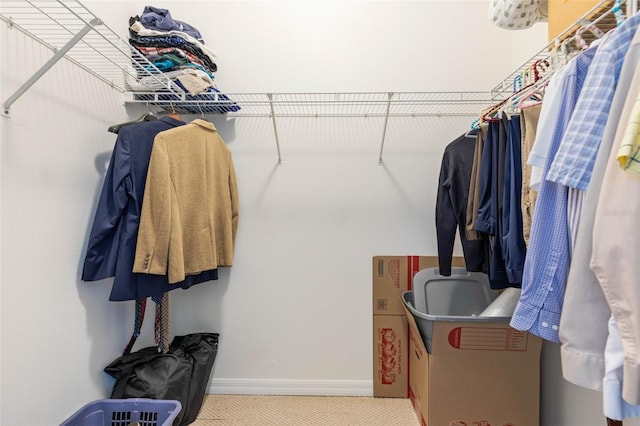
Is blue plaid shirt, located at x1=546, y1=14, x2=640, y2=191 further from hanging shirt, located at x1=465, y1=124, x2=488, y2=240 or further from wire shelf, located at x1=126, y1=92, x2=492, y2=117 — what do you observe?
wire shelf, located at x1=126, y1=92, x2=492, y2=117

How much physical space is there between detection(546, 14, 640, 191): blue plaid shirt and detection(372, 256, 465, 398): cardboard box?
3.94 feet

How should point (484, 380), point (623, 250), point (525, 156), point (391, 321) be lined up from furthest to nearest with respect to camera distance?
1. point (391, 321)
2. point (484, 380)
3. point (525, 156)
4. point (623, 250)

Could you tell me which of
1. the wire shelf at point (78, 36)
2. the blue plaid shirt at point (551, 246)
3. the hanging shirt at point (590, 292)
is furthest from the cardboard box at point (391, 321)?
the wire shelf at point (78, 36)

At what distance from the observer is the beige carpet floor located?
5.28 ft

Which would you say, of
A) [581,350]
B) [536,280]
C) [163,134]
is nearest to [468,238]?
[536,280]

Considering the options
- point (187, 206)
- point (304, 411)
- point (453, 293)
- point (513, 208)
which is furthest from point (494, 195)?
point (304, 411)

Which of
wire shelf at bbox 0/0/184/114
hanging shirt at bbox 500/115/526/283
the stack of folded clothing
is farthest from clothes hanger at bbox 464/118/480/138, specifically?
wire shelf at bbox 0/0/184/114

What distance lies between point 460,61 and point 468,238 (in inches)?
44.8

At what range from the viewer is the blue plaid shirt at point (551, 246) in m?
0.74

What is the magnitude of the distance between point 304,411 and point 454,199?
4.65ft

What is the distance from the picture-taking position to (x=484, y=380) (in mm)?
1396

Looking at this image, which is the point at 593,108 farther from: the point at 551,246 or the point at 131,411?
the point at 131,411

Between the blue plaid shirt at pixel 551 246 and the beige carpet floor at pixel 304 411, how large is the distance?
1.17 m

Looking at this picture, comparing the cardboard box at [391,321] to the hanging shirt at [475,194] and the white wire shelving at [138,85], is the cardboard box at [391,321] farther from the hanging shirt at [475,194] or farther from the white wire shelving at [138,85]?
the white wire shelving at [138,85]
